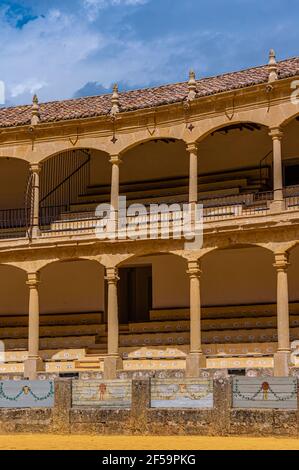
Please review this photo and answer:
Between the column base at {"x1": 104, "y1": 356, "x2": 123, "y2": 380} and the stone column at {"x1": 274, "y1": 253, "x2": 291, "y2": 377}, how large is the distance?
4.65 metres

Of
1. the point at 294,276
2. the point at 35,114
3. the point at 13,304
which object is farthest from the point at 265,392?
the point at 13,304

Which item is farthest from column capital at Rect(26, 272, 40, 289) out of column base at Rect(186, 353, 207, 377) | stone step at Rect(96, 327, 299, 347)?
column base at Rect(186, 353, 207, 377)

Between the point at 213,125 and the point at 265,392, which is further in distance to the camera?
the point at 213,125

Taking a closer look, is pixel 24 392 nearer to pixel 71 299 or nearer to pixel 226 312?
pixel 226 312

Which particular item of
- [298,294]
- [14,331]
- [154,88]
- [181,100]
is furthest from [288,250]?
[14,331]

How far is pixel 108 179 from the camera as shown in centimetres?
3159

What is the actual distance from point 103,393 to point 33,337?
753 centimetres

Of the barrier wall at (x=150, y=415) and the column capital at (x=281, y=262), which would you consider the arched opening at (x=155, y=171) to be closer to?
the column capital at (x=281, y=262)

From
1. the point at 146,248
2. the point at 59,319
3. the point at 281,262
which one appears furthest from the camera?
the point at 59,319

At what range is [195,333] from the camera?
25109 millimetres

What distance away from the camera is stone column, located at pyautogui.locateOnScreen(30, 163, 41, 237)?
27844mm

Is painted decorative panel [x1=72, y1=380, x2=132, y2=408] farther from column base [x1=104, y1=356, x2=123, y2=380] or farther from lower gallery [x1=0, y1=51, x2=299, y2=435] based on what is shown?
column base [x1=104, y1=356, x2=123, y2=380]

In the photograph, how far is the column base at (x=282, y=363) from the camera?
23.4 m
